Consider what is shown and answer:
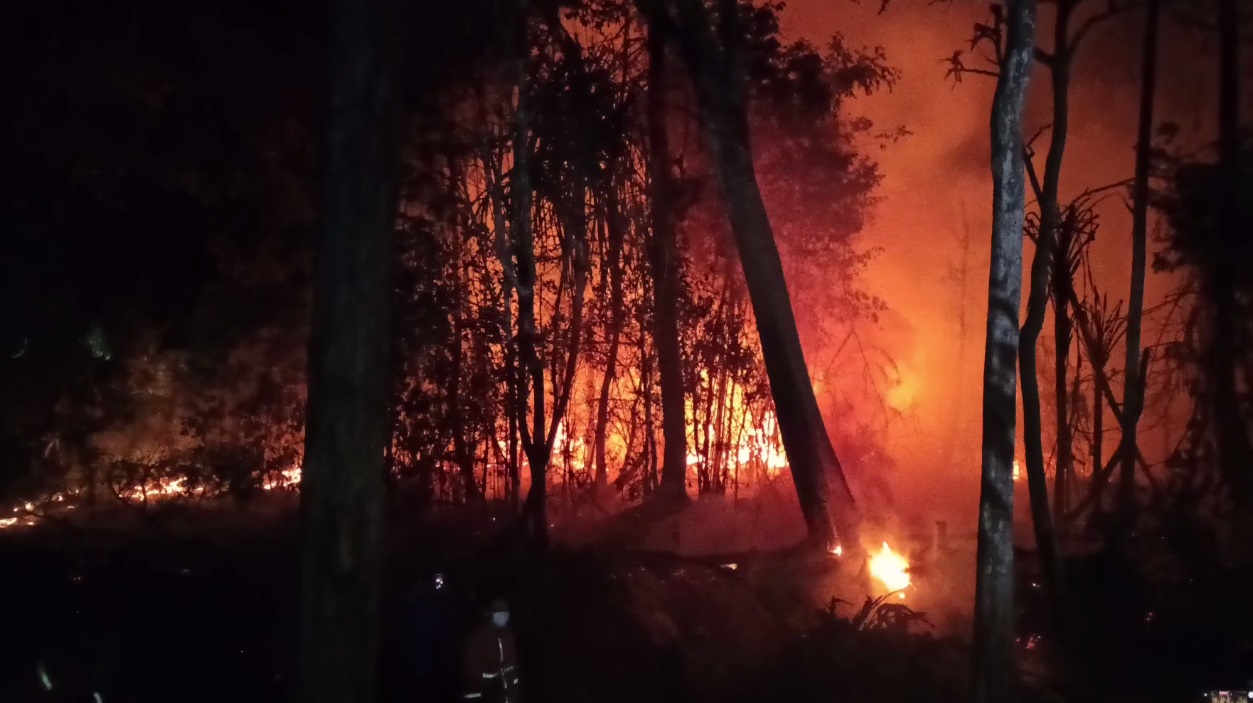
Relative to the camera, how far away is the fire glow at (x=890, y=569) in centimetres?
1182

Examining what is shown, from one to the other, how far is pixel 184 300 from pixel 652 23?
724cm

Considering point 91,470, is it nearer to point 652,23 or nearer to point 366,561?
point 366,561

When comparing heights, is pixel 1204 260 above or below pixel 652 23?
below

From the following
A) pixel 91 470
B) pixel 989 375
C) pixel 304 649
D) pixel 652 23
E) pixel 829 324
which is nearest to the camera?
pixel 304 649

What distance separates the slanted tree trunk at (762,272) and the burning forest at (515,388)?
0.19ft

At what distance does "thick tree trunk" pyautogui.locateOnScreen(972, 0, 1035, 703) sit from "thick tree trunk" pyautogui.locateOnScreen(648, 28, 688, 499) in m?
6.58

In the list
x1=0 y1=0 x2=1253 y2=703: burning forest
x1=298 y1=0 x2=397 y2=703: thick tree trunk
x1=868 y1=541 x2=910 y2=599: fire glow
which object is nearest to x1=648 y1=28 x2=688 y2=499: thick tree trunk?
x1=0 y1=0 x2=1253 y2=703: burning forest

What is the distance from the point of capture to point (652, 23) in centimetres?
1405

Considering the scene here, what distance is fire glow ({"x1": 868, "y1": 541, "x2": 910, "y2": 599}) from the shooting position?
1182cm

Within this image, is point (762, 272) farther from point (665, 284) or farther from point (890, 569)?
point (890, 569)

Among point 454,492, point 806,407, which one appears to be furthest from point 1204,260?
point 454,492

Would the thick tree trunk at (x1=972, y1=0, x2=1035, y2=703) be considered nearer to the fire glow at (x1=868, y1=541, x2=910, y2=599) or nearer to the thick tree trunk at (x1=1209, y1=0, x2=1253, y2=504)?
the fire glow at (x1=868, y1=541, x2=910, y2=599)

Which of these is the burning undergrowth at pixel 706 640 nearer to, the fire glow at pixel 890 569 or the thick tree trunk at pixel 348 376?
the fire glow at pixel 890 569

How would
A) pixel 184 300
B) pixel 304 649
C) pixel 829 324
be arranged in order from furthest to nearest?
pixel 829 324 → pixel 184 300 → pixel 304 649
